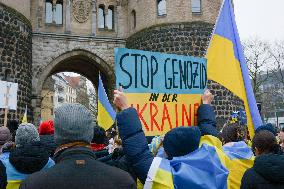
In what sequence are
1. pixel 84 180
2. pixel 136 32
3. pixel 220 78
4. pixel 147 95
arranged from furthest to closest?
pixel 136 32
pixel 220 78
pixel 147 95
pixel 84 180

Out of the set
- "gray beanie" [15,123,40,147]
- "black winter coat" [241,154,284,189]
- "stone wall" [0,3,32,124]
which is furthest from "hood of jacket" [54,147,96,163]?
"stone wall" [0,3,32,124]

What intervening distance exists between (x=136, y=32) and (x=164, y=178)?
66.3 ft

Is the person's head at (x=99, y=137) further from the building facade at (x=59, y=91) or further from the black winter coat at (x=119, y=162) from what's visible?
the building facade at (x=59, y=91)

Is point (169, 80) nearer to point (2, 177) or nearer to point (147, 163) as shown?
point (147, 163)

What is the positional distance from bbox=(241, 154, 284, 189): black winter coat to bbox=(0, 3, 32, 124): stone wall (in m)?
15.5

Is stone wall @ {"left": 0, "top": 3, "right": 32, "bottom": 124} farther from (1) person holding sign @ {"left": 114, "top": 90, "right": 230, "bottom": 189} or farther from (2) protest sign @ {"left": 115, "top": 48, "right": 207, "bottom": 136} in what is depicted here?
(1) person holding sign @ {"left": 114, "top": 90, "right": 230, "bottom": 189}

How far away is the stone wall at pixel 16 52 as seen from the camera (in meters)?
18.4

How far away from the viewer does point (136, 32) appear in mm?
22641

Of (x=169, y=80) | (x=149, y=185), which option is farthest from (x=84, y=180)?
(x=169, y=80)

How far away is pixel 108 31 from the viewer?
23.4 m

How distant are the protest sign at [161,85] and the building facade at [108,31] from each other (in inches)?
659

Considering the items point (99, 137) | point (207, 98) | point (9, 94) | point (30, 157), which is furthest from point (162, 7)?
point (30, 157)

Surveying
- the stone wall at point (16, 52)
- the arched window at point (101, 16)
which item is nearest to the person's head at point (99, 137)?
the stone wall at point (16, 52)

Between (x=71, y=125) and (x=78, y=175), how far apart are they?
0.97 feet
